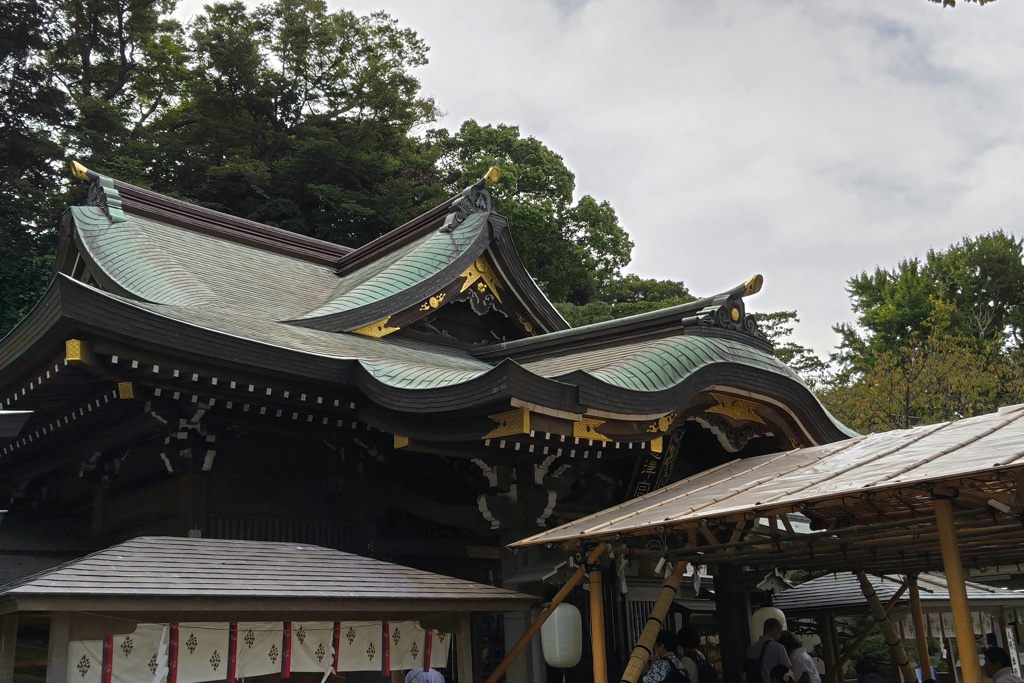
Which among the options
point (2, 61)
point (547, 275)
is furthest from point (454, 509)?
point (2, 61)

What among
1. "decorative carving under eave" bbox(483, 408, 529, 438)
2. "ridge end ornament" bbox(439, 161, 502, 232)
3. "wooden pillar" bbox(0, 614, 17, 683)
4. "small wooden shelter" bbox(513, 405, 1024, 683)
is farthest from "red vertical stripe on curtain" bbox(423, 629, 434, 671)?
"ridge end ornament" bbox(439, 161, 502, 232)

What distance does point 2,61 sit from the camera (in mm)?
24391

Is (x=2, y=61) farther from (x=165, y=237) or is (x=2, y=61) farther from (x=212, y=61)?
(x=165, y=237)

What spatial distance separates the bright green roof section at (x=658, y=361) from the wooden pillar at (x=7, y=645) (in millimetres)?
4616

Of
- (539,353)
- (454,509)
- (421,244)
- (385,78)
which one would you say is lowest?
(454,509)

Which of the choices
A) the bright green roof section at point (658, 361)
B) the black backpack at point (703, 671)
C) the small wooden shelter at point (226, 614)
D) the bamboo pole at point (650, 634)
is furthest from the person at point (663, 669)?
the bright green roof section at point (658, 361)

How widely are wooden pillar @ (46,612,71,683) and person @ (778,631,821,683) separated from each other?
257 inches

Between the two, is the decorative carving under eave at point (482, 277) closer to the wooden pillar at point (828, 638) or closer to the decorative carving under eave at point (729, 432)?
the decorative carving under eave at point (729, 432)

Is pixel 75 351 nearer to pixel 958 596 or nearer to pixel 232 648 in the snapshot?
pixel 232 648

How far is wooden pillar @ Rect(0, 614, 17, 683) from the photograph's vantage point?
203 inches

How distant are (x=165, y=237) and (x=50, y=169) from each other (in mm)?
15754

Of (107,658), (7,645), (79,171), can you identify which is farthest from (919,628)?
(79,171)

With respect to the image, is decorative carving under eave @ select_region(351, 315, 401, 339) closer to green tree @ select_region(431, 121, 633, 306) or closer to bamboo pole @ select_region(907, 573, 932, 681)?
bamboo pole @ select_region(907, 573, 932, 681)

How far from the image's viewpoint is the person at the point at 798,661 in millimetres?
9029
